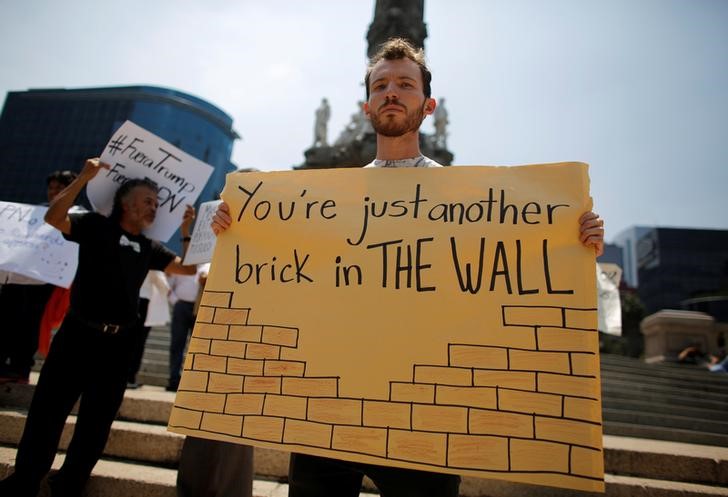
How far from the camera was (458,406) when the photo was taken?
137 cm

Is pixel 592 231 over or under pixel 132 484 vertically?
over

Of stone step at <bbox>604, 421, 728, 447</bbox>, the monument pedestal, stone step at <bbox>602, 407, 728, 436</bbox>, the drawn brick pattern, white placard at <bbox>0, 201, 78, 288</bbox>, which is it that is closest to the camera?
the drawn brick pattern

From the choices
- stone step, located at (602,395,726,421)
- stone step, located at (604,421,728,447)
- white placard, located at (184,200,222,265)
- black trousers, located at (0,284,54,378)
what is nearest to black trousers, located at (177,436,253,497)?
white placard, located at (184,200,222,265)

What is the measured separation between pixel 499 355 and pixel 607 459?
2.56m

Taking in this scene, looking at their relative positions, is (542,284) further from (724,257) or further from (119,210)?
(724,257)

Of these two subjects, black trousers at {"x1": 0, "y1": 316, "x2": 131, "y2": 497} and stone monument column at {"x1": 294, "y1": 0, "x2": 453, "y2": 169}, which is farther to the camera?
stone monument column at {"x1": 294, "y1": 0, "x2": 453, "y2": 169}

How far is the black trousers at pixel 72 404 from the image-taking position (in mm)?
2188

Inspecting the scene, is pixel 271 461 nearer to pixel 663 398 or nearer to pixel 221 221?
pixel 221 221

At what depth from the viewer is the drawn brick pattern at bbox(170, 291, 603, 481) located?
4.25 feet

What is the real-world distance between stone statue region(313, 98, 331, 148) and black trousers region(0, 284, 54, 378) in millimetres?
21786

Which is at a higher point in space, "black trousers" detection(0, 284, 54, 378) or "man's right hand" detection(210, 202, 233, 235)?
"man's right hand" detection(210, 202, 233, 235)

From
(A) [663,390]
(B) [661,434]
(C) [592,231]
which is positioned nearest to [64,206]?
(C) [592,231]

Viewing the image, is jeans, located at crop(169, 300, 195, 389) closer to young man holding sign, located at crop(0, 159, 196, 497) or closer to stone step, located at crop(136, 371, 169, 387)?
stone step, located at crop(136, 371, 169, 387)

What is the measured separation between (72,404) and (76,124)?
6165cm
